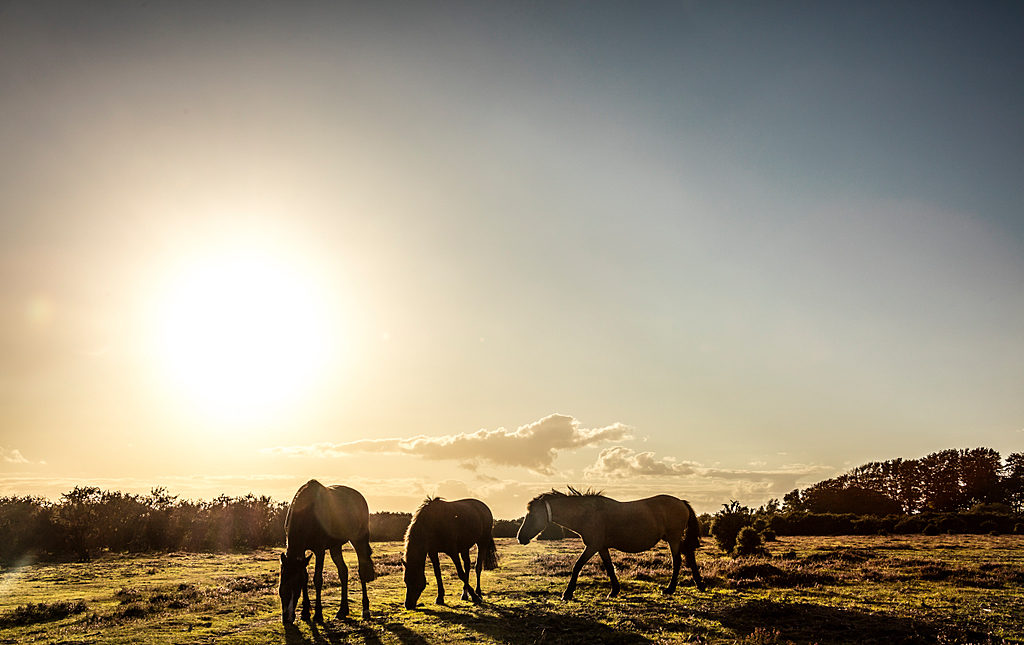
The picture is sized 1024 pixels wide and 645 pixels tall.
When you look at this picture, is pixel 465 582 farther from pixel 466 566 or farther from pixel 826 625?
pixel 826 625

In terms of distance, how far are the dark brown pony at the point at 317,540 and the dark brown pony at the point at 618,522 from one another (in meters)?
5.13

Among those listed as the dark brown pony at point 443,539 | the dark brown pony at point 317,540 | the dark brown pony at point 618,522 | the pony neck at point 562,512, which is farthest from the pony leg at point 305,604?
the pony neck at point 562,512

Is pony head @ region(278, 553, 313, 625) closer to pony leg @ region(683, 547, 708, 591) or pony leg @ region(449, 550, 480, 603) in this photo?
pony leg @ region(449, 550, 480, 603)

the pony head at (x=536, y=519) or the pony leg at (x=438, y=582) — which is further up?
the pony head at (x=536, y=519)

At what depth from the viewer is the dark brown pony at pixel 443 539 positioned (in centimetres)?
1667

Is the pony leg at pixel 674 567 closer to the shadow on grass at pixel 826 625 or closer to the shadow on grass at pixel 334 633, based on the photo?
the shadow on grass at pixel 826 625

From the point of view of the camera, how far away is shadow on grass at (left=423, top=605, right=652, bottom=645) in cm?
1187

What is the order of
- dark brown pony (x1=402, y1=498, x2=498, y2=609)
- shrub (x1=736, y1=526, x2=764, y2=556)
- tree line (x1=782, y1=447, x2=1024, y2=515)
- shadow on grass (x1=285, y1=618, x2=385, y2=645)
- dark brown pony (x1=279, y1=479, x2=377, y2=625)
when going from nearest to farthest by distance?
shadow on grass (x1=285, y1=618, x2=385, y2=645)
dark brown pony (x1=279, y1=479, x2=377, y2=625)
dark brown pony (x1=402, y1=498, x2=498, y2=609)
shrub (x1=736, y1=526, x2=764, y2=556)
tree line (x1=782, y1=447, x2=1024, y2=515)

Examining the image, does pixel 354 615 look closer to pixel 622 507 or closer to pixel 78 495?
pixel 622 507

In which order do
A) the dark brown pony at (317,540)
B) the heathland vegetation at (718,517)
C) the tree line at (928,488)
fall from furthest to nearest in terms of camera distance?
the tree line at (928,488), the heathland vegetation at (718,517), the dark brown pony at (317,540)

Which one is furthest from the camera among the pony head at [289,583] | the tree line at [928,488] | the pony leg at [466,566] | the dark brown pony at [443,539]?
the tree line at [928,488]

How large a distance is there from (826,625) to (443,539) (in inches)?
420

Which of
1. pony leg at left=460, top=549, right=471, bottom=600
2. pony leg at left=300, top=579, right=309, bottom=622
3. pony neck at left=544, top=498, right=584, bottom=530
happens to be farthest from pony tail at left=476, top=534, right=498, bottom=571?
pony leg at left=300, top=579, right=309, bottom=622

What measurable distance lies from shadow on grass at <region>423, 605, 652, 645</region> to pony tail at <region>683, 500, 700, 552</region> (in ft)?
20.7
